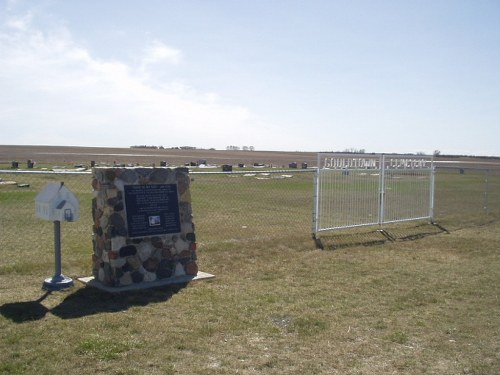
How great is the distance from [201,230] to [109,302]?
242 inches

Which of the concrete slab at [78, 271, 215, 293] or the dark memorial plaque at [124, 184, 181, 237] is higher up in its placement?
the dark memorial plaque at [124, 184, 181, 237]

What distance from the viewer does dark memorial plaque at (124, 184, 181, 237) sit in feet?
27.3

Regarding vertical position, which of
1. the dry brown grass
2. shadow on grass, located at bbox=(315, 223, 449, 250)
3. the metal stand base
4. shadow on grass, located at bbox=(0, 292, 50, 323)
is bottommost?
shadow on grass, located at bbox=(315, 223, 449, 250)

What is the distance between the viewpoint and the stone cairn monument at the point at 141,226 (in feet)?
26.6

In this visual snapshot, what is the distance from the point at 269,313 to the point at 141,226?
7.98 ft

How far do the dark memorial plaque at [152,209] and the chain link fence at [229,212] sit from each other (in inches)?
51.4

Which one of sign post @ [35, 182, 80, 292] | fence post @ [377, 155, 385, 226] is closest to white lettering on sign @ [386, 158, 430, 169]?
fence post @ [377, 155, 385, 226]

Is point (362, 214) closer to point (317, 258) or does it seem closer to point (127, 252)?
point (317, 258)

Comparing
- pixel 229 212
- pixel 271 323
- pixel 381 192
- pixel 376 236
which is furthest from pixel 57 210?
pixel 229 212

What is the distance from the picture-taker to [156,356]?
211 inches

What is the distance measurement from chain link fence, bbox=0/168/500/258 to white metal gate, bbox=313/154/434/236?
55 centimetres

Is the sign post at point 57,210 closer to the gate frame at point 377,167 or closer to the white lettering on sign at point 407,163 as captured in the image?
the gate frame at point 377,167

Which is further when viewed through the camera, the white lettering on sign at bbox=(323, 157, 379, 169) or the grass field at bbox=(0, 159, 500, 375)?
the white lettering on sign at bbox=(323, 157, 379, 169)

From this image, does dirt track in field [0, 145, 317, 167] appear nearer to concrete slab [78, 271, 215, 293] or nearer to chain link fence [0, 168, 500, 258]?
chain link fence [0, 168, 500, 258]
